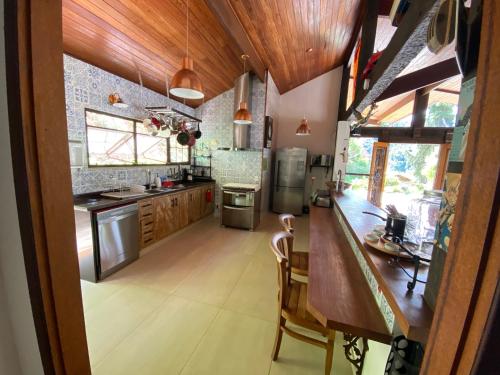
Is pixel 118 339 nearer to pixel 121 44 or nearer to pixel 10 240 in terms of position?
pixel 10 240

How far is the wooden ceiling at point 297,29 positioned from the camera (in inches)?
96.3

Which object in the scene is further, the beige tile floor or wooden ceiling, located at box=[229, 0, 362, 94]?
wooden ceiling, located at box=[229, 0, 362, 94]

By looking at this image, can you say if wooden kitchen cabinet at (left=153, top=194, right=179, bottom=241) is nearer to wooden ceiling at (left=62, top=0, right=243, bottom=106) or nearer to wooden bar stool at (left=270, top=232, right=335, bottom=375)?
wooden ceiling at (left=62, top=0, right=243, bottom=106)

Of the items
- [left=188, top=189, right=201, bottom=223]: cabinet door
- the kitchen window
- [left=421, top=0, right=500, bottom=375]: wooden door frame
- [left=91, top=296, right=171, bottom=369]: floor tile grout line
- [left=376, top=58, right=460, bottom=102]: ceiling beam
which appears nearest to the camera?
[left=421, top=0, right=500, bottom=375]: wooden door frame

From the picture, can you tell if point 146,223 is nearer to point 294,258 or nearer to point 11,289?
point 294,258

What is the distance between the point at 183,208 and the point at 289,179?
269 cm

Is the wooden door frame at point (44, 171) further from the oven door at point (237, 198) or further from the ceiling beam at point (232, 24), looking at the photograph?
the oven door at point (237, 198)

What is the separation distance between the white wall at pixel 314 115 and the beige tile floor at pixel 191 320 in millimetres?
3672

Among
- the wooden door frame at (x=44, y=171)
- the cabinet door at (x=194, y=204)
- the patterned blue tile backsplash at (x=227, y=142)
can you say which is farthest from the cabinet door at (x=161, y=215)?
the wooden door frame at (x=44, y=171)

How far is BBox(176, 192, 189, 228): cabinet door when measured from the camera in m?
3.74

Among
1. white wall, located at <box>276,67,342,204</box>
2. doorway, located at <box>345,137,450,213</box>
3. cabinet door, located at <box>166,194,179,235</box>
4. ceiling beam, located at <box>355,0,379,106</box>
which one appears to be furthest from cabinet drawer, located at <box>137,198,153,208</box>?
doorway, located at <box>345,137,450,213</box>

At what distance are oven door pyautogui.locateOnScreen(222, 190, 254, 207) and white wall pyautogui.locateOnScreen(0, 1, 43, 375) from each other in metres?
3.49

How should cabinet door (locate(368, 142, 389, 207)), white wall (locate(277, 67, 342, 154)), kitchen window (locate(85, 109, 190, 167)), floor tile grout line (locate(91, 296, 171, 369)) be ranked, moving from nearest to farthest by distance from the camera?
floor tile grout line (locate(91, 296, 171, 369)), kitchen window (locate(85, 109, 190, 167)), cabinet door (locate(368, 142, 389, 207)), white wall (locate(277, 67, 342, 154))

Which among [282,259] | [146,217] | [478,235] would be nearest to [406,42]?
[478,235]
